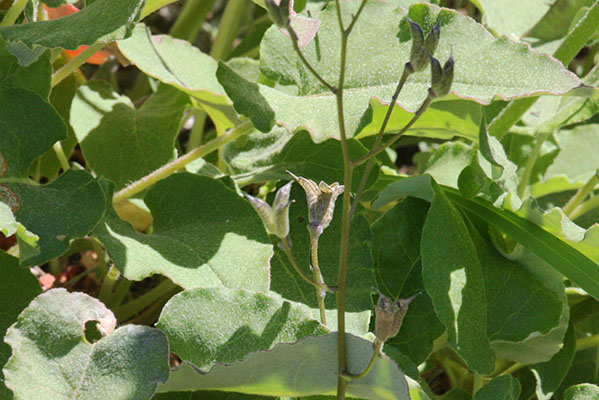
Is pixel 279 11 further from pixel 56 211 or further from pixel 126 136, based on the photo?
pixel 126 136

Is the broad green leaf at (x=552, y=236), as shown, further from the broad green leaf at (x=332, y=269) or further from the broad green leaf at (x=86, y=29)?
the broad green leaf at (x=86, y=29)

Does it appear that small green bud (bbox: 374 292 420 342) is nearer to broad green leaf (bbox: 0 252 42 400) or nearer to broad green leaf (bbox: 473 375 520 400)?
broad green leaf (bbox: 473 375 520 400)

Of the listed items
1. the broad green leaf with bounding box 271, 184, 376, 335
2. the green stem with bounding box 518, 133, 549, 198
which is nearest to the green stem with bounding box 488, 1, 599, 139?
the green stem with bounding box 518, 133, 549, 198

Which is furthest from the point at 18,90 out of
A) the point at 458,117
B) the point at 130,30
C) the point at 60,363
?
the point at 458,117

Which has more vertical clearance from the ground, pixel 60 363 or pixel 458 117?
pixel 458 117

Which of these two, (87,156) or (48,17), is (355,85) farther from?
(48,17)

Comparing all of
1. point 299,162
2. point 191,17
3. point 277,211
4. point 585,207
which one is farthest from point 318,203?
point 191,17
